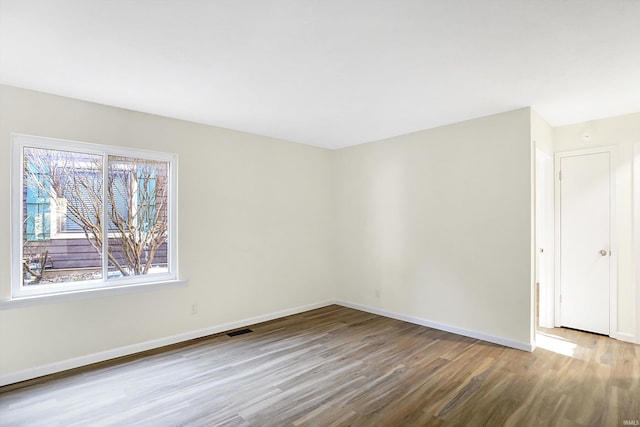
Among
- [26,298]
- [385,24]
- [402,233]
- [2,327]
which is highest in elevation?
[385,24]

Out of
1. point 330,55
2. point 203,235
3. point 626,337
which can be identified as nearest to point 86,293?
point 203,235

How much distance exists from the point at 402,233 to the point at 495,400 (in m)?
2.37

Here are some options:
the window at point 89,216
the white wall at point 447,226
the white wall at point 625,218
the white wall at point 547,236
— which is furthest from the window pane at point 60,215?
the white wall at point 625,218

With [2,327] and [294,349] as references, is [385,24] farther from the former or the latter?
[2,327]

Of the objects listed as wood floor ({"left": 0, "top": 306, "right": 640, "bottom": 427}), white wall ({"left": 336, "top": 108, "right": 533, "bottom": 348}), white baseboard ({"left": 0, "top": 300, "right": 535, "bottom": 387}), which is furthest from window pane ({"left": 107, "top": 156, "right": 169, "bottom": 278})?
white wall ({"left": 336, "top": 108, "right": 533, "bottom": 348})

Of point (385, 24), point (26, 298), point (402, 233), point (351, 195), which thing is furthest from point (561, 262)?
point (26, 298)

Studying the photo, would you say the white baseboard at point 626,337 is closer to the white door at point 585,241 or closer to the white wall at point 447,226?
the white door at point 585,241

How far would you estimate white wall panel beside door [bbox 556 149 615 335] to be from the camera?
3.76 metres

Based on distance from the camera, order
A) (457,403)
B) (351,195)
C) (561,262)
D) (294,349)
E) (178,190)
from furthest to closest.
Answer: (351,195) → (561,262) → (178,190) → (294,349) → (457,403)

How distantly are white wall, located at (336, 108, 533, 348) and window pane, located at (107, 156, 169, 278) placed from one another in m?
2.77

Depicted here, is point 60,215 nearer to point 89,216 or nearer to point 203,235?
point 89,216

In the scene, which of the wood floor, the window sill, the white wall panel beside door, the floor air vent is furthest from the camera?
the floor air vent

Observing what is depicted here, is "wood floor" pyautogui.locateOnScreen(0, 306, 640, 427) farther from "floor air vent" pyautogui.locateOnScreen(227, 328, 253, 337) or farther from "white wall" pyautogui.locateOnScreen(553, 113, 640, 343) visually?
"white wall" pyautogui.locateOnScreen(553, 113, 640, 343)

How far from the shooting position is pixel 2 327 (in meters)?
2.75
